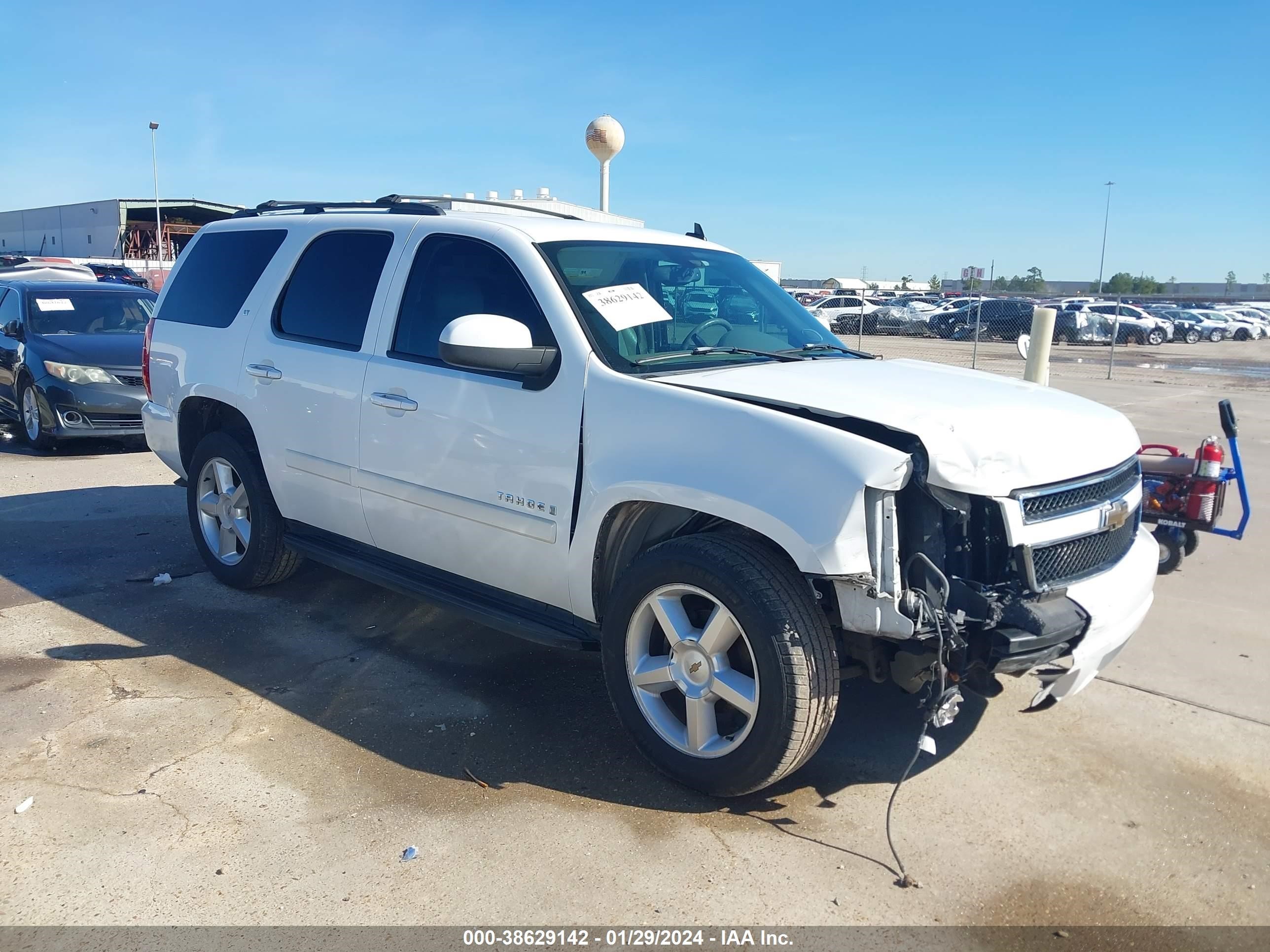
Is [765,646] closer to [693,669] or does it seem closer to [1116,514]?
[693,669]

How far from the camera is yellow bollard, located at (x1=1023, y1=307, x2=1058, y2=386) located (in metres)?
7.31

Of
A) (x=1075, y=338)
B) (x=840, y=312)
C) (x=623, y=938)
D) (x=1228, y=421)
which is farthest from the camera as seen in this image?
(x=840, y=312)

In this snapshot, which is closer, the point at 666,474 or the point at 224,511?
the point at 666,474

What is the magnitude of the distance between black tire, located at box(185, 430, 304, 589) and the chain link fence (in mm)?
19189

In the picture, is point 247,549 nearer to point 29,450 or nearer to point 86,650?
point 86,650

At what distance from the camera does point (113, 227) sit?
48.7 meters

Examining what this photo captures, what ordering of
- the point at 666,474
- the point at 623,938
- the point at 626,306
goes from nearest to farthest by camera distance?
the point at 623,938, the point at 666,474, the point at 626,306

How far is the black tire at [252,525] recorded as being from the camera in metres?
5.11

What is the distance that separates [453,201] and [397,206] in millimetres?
394

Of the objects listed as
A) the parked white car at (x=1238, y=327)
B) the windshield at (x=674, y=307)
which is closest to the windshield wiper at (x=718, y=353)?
the windshield at (x=674, y=307)

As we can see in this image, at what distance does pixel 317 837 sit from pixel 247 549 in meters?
2.47

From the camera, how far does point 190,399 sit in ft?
17.8

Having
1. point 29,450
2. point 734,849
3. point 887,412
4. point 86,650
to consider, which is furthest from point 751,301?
point 29,450

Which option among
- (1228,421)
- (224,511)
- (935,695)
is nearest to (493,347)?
(935,695)
